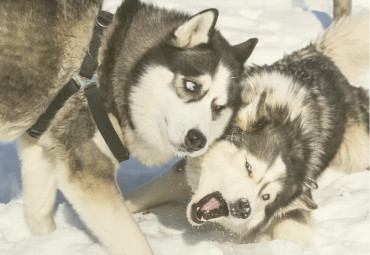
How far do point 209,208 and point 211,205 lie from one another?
0.02 meters

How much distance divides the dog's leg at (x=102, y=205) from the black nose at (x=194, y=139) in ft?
1.67

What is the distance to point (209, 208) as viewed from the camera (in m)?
3.53

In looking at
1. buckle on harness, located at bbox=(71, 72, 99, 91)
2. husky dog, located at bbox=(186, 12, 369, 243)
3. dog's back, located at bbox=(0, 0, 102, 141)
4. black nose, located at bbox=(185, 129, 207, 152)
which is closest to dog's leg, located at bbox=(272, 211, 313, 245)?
husky dog, located at bbox=(186, 12, 369, 243)

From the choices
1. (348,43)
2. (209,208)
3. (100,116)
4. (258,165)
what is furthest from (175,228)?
(348,43)

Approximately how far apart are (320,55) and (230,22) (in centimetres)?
246

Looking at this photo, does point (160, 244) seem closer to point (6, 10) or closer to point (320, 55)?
point (6, 10)

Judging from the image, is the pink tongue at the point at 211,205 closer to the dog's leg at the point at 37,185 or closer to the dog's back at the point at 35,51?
the dog's leg at the point at 37,185

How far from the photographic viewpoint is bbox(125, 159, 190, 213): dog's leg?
424 centimetres

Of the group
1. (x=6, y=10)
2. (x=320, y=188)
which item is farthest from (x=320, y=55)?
(x=6, y=10)

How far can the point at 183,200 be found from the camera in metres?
4.44

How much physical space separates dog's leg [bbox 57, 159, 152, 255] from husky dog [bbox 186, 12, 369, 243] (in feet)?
1.55

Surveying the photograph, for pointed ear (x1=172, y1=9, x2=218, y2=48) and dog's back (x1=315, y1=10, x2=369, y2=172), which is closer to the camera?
pointed ear (x1=172, y1=9, x2=218, y2=48)

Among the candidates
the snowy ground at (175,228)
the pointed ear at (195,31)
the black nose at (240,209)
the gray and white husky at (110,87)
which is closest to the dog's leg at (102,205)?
the gray and white husky at (110,87)

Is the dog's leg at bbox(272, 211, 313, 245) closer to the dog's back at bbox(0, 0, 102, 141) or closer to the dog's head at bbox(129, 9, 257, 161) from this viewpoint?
the dog's head at bbox(129, 9, 257, 161)
